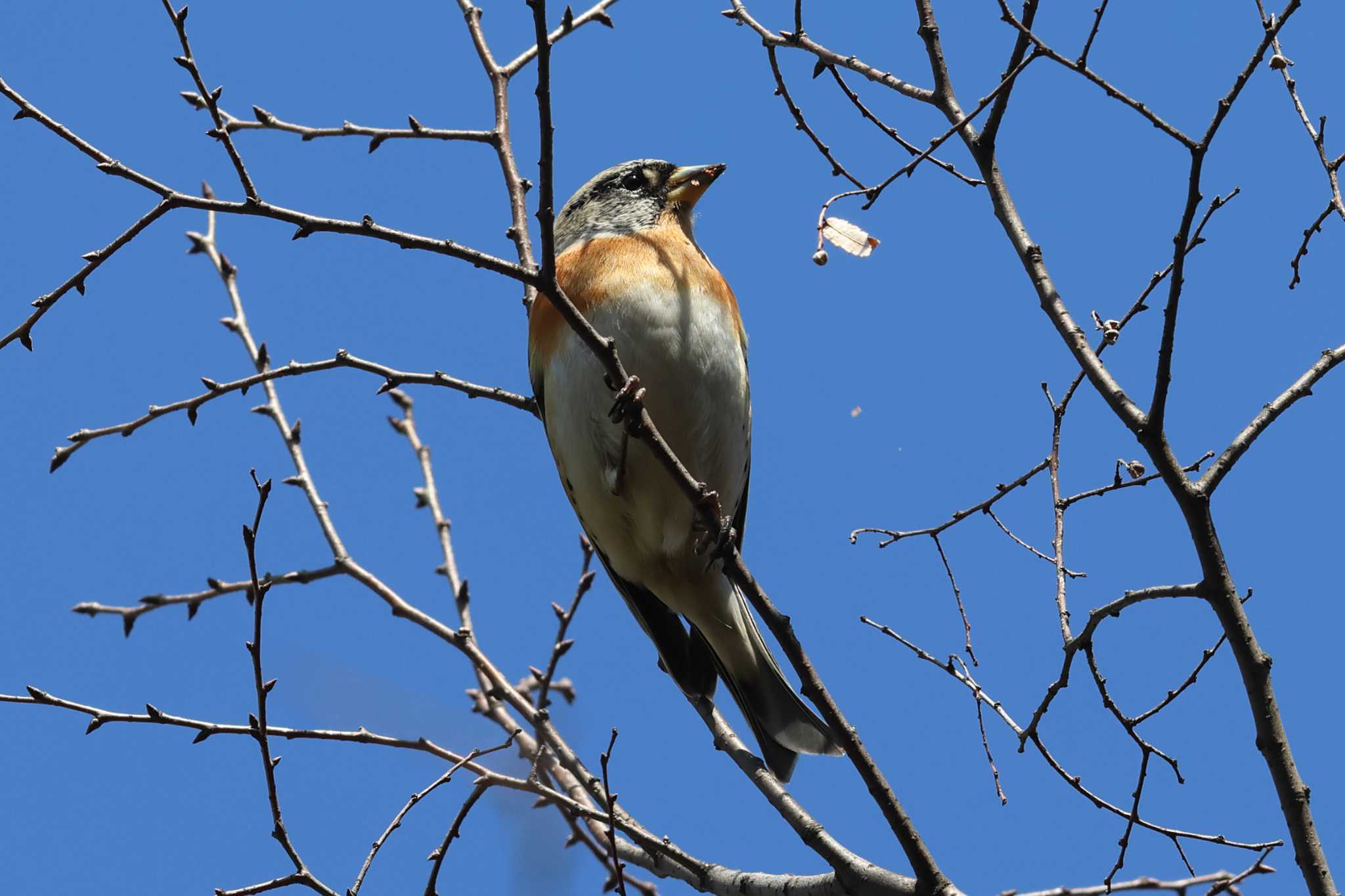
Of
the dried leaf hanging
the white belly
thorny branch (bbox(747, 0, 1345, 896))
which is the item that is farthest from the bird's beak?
thorny branch (bbox(747, 0, 1345, 896))

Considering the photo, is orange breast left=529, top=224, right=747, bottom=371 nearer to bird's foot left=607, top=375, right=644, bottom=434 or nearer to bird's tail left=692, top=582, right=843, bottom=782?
bird's foot left=607, top=375, right=644, bottom=434

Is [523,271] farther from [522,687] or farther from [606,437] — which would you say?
[522,687]

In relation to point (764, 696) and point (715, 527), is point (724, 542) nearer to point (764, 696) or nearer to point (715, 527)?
point (715, 527)

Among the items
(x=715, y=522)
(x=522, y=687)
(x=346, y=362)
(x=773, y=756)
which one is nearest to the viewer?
(x=346, y=362)

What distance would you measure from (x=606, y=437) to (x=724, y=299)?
0.77 meters

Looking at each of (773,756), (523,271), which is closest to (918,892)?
(773,756)

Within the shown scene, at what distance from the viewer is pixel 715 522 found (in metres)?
3.98

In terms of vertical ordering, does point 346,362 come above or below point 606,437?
below

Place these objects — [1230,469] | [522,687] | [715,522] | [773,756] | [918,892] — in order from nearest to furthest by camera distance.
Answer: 1. [1230,469]
2. [918,892]
3. [715,522]
4. [773,756]
5. [522,687]

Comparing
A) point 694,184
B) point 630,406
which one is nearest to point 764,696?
point 630,406

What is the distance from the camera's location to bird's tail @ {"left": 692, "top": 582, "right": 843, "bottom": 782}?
4.43 m

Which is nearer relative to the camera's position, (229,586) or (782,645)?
(782,645)

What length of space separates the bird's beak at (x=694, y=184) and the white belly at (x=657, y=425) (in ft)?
3.06

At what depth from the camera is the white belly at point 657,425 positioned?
4484mm
